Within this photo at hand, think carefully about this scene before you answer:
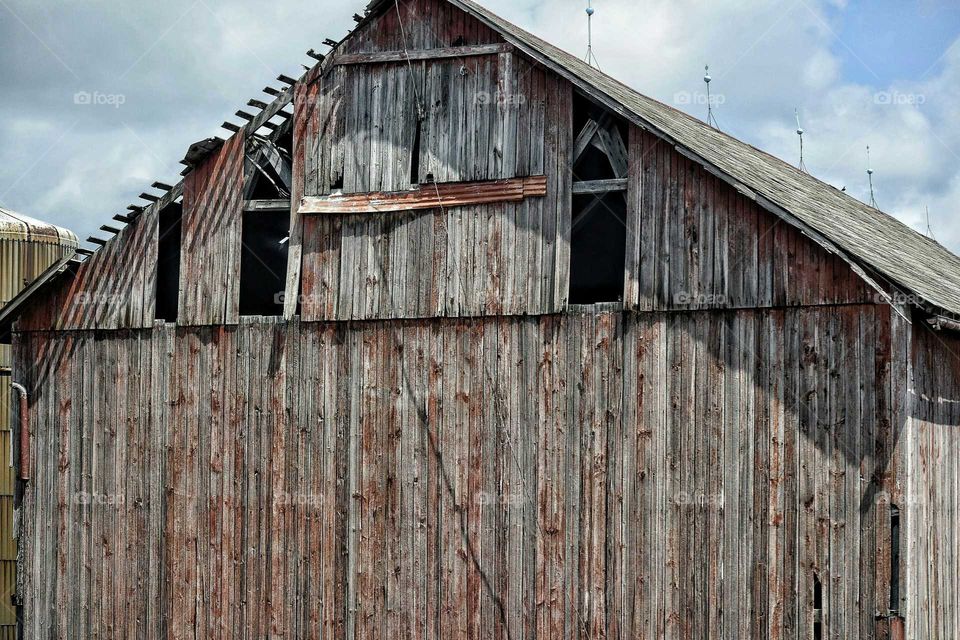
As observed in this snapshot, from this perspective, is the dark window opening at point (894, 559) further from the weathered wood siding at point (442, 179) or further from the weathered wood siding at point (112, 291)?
the weathered wood siding at point (112, 291)

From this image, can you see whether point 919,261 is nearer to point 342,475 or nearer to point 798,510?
point 798,510

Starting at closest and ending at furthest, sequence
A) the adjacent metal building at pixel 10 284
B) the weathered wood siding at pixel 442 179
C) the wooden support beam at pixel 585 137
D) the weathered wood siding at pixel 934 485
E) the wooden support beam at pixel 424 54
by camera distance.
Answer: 1. the weathered wood siding at pixel 934 485
2. the wooden support beam at pixel 585 137
3. the weathered wood siding at pixel 442 179
4. the wooden support beam at pixel 424 54
5. the adjacent metal building at pixel 10 284

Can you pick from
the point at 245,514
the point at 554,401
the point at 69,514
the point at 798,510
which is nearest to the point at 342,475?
the point at 245,514

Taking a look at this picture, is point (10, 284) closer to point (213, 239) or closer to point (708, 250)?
point (213, 239)

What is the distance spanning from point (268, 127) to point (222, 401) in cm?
338

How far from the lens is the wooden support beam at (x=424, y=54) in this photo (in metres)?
13.2

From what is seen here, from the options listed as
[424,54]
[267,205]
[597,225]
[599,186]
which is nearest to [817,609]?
[597,225]

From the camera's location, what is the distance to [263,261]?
14.3 metres

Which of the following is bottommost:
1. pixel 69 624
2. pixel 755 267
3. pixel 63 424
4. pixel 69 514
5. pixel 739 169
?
pixel 69 624

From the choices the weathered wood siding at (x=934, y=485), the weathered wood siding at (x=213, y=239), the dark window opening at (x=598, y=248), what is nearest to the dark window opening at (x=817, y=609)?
the weathered wood siding at (x=934, y=485)

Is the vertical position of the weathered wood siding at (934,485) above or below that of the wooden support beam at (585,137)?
below

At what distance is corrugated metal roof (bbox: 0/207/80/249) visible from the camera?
21.3 meters

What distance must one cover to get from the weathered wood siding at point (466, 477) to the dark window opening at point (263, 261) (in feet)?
1.02

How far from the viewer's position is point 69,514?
49.7 feet
